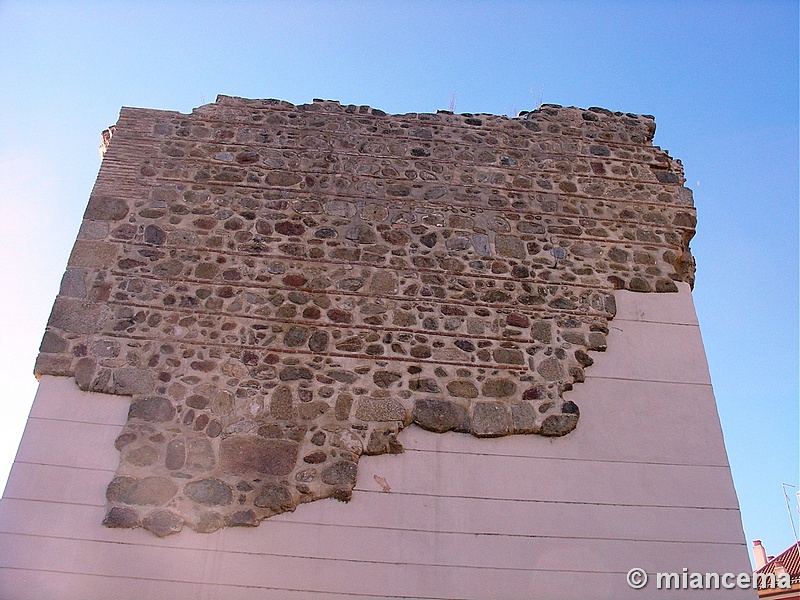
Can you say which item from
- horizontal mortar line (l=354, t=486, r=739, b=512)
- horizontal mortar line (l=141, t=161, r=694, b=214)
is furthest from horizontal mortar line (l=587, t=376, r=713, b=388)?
horizontal mortar line (l=141, t=161, r=694, b=214)

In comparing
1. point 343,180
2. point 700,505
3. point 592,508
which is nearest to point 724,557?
point 700,505

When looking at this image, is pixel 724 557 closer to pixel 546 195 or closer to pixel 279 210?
pixel 546 195

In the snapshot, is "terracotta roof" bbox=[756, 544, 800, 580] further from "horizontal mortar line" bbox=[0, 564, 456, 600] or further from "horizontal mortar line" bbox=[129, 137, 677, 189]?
"horizontal mortar line" bbox=[0, 564, 456, 600]

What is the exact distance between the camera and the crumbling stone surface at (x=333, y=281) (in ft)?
15.4

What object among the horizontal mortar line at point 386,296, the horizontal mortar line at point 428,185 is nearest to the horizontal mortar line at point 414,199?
the horizontal mortar line at point 428,185

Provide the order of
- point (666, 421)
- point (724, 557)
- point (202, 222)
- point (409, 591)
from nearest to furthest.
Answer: point (409, 591)
point (724, 557)
point (666, 421)
point (202, 222)

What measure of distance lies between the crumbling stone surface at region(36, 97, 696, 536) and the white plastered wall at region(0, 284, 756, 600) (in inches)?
5.5

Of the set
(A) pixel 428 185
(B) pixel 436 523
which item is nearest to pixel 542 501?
(B) pixel 436 523

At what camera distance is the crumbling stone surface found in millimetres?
4699

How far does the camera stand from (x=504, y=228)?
5.89 metres

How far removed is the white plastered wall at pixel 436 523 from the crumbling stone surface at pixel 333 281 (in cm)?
14

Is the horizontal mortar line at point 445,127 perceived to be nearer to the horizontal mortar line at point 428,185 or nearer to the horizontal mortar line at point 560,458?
the horizontal mortar line at point 428,185

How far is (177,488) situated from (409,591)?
62.2 inches

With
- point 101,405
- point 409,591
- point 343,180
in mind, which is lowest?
point 409,591
